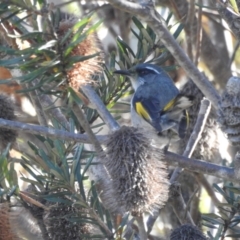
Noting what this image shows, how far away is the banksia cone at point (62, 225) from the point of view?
64.2 inches

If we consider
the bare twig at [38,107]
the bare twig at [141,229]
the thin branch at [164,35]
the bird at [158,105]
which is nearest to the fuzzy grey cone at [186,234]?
the bare twig at [141,229]

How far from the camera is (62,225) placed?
1.64 meters

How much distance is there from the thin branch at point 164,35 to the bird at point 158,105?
20.6 inches

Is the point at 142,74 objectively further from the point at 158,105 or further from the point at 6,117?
the point at 6,117

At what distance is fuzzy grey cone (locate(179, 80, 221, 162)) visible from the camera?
2777 mm

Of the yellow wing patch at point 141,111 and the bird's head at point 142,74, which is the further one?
the yellow wing patch at point 141,111

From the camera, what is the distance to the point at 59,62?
1324 mm

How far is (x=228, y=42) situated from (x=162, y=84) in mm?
997

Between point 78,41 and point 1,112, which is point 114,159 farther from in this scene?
point 1,112

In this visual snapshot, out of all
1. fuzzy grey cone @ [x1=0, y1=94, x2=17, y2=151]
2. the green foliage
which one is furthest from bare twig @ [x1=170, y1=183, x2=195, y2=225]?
fuzzy grey cone @ [x1=0, y1=94, x2=17, y2=151]

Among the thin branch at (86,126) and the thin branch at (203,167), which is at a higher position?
the thin branch at (86,126)

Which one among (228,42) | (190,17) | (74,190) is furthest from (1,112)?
(228,42)

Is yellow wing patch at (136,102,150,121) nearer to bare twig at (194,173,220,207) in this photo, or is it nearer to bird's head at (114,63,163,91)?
bird's head at (114,63,163,91)

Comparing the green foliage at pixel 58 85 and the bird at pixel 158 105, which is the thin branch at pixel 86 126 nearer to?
the green foliage at pixel 58 85
